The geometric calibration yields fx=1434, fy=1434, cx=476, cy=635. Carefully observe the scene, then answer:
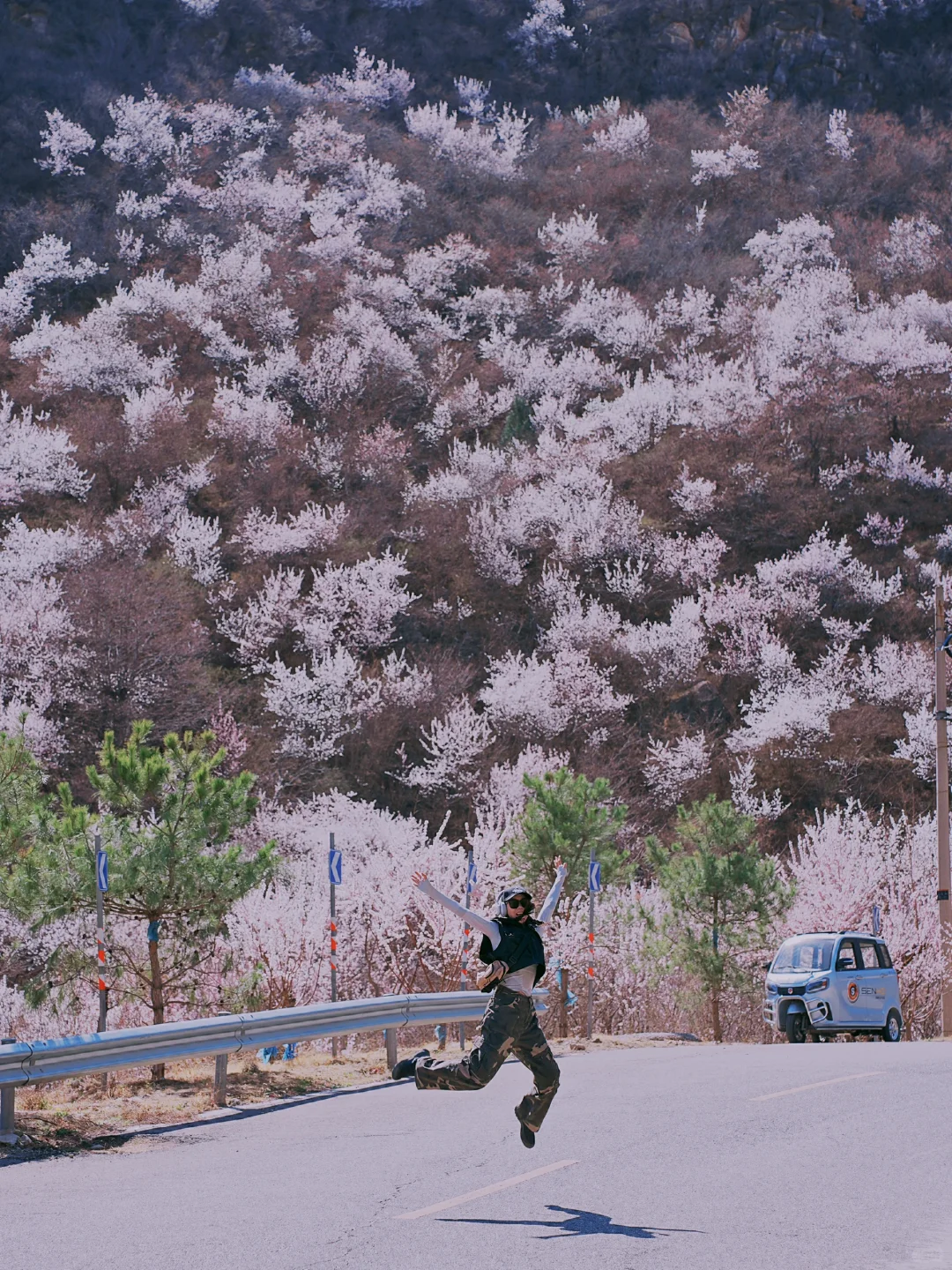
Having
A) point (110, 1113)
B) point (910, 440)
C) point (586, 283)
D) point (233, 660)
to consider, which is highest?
point (586, 283)

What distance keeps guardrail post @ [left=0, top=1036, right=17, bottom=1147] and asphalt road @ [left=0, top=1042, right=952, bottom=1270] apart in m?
0.63

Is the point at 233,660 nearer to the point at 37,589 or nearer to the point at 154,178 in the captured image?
the point at 37,589

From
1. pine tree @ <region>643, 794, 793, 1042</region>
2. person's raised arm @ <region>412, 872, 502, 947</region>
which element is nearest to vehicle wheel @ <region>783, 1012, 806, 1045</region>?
pine tree @ <region>643, 794, 793, 1042</region>

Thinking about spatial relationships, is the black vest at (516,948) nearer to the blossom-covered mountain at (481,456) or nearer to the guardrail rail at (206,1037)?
the guardrail rail at (206,1037)

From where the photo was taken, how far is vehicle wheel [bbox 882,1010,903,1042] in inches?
841

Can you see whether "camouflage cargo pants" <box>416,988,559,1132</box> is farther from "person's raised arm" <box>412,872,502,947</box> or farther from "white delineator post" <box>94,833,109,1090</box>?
"white delineator post" <box>94,833,109,1090</box>

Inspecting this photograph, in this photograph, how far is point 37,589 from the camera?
4294cm

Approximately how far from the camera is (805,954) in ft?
68.5

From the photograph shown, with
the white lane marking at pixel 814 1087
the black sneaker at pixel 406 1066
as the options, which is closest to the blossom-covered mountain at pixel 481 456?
the white lane marking at pixel 814 1087

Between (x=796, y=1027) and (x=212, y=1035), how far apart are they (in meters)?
11.6

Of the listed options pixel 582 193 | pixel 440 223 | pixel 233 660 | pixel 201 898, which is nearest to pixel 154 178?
pixel 440 223

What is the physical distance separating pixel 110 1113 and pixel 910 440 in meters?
54.0

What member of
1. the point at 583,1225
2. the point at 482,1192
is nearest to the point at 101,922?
the point at 482,1192

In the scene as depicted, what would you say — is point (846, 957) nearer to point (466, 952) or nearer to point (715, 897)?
point (715, 897)
